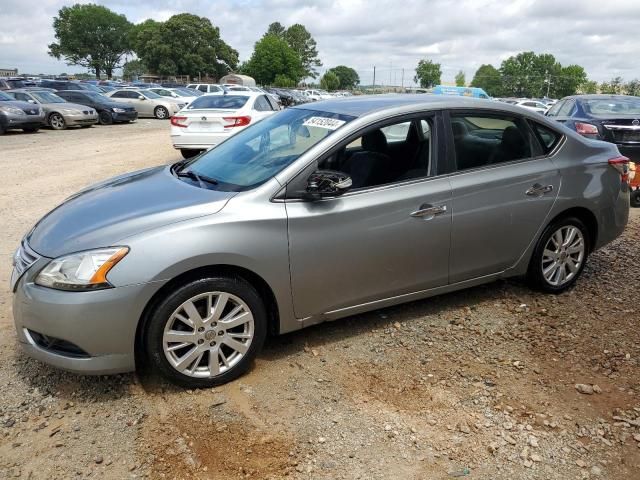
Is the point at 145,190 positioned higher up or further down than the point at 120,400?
higher up

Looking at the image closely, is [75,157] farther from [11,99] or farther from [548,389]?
[548,389]

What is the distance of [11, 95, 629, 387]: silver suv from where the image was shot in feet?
9.68

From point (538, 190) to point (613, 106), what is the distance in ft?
22.0

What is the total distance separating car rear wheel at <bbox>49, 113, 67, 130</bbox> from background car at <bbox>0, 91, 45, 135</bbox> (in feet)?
4.12

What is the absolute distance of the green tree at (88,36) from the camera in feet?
347

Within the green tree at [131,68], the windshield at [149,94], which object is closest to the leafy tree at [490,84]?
the windshield at [149,94]

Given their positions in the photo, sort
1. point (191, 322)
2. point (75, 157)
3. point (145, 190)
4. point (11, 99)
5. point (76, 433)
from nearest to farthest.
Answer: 1. point (76, 433)
2. point (191, 322)
3. point (145, 190)
4. point (75, 157)
5. point (11, 99)

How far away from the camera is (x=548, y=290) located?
4.55 meters

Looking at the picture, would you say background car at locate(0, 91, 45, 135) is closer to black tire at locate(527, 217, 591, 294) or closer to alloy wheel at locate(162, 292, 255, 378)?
alloy wheel at locate(162, 292, 255, 378)

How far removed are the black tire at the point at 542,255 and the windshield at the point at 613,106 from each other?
5.70 metres

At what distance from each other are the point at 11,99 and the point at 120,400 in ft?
60.9

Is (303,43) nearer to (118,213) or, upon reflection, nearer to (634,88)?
(634,88)

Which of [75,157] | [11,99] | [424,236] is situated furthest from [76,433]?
[11,99]

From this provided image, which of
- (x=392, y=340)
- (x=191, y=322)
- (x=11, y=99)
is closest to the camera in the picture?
(x=191, y=322)
